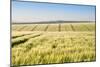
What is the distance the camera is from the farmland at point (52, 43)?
2.35 m

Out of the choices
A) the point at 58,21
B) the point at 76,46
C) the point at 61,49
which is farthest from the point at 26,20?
the point at 76,46

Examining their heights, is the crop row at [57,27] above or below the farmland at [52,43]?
above

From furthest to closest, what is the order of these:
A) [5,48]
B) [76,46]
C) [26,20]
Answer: [76,46] < [26,20] < [5,48]

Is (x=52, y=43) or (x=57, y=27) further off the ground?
(x=57, y=27)

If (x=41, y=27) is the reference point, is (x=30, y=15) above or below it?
above

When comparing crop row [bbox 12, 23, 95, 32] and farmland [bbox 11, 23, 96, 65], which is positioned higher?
crop row [bbox 12, 23, 95, 32]

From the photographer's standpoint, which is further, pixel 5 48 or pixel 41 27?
pixel 41 27

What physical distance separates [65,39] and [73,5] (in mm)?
477

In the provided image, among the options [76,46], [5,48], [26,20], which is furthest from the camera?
[76,46]

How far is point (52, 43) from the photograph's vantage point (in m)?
2.49

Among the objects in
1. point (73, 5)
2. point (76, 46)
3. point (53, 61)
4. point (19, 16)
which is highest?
point (73, 5)

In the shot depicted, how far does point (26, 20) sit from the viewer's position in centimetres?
240

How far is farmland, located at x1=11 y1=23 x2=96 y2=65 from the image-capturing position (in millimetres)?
2348

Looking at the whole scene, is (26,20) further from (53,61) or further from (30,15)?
(53,61)
